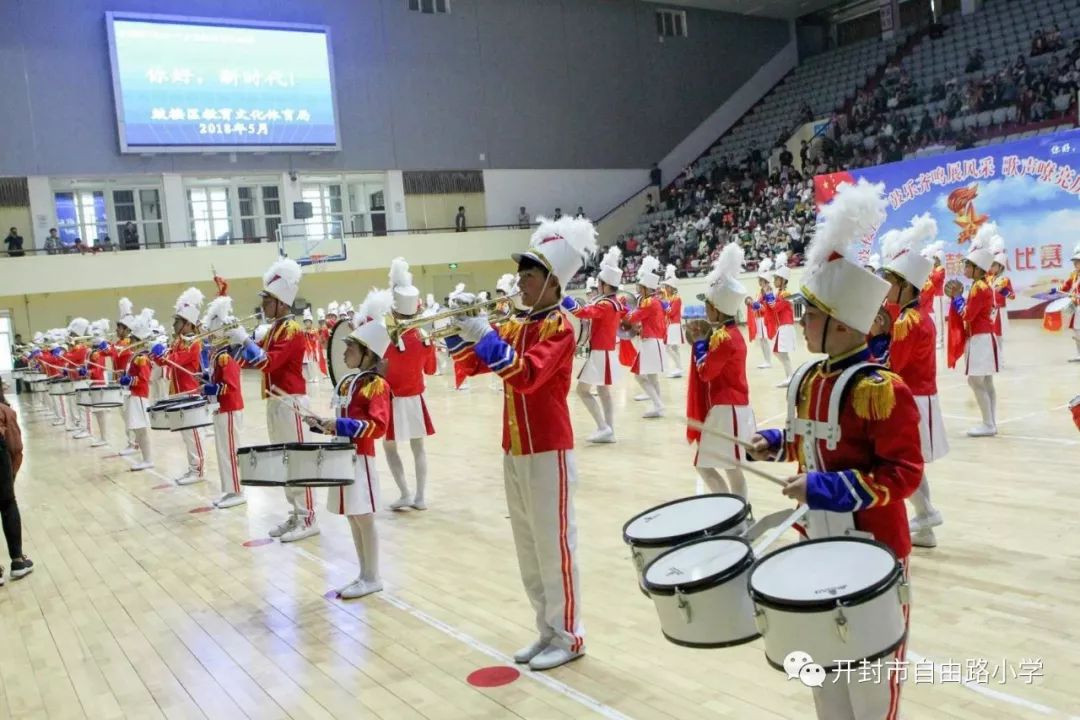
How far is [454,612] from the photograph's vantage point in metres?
4.64

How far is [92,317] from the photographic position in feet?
78.1

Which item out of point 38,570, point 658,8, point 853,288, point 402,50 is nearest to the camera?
point 853,288

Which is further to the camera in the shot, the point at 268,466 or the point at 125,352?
the point at 125,352

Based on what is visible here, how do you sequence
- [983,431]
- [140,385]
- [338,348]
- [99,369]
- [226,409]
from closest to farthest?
[338,348] < [226,409] < [983,431] < [140,385] < [99,369]

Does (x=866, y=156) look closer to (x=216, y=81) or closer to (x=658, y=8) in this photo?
(x=658, y=8)

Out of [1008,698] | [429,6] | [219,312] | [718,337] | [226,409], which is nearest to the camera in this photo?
[1008,698]

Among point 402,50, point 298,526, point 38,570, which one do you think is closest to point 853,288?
point 298,526

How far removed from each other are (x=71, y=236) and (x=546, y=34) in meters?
15.4

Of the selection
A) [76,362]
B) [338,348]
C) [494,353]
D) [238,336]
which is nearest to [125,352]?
[238,336]

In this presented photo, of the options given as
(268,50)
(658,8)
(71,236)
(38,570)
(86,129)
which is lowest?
(38,570)

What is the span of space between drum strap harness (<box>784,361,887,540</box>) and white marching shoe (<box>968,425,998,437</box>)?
581cm

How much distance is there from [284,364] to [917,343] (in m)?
4.02

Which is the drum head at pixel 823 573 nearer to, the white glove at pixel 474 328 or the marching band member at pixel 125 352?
the white glove at pixel 474 328

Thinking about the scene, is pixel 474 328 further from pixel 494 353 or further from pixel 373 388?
pixel 373 388
